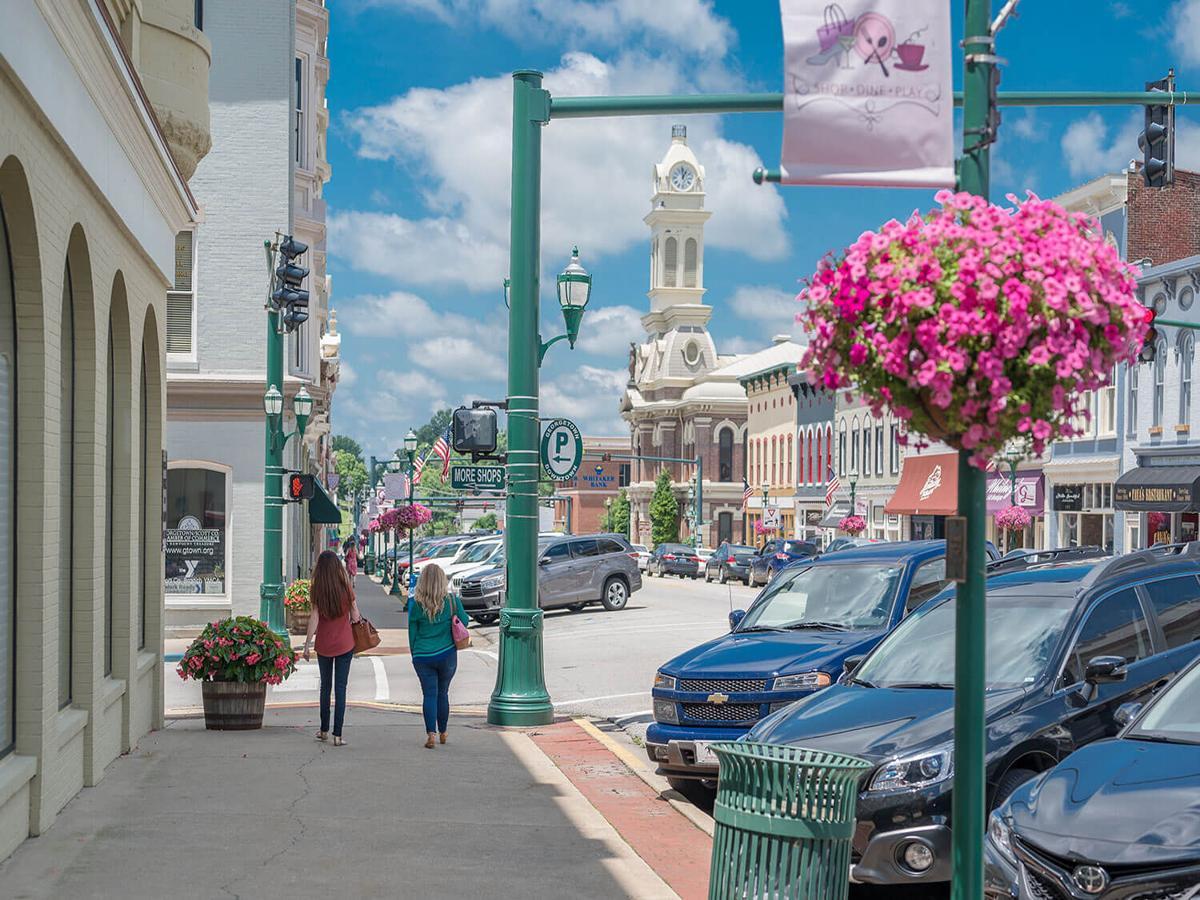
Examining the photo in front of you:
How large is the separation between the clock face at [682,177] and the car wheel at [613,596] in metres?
96.3

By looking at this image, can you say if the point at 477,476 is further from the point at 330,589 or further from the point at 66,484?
the point at 66,484

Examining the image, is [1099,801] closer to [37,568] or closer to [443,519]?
[37,568]

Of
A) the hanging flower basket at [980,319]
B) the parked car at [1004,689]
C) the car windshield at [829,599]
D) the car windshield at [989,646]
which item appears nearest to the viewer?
the hanging flower basket at [980,319]

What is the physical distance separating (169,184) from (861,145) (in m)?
9.46

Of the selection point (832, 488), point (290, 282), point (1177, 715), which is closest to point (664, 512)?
point (832, 488)

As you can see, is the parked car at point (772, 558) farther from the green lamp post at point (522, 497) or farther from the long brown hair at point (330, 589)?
the long brown hair at point (330, 589)

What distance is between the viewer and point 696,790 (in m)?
11.7

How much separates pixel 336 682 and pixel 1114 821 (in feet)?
26.4

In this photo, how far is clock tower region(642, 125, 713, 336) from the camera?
127m

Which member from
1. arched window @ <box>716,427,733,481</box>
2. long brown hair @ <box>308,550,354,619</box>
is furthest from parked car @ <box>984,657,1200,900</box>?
arched window @ <box>716,427,733,481</box>

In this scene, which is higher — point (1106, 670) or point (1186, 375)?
point (1186, 375)

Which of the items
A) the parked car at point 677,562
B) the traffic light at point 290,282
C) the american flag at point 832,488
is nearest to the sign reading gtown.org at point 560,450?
the traffic light at point 290,282

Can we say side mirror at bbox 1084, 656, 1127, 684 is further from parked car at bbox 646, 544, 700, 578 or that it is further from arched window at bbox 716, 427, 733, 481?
arched window at bbox 716, 427, 733, 481

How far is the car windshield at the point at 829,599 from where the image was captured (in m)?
12.6
